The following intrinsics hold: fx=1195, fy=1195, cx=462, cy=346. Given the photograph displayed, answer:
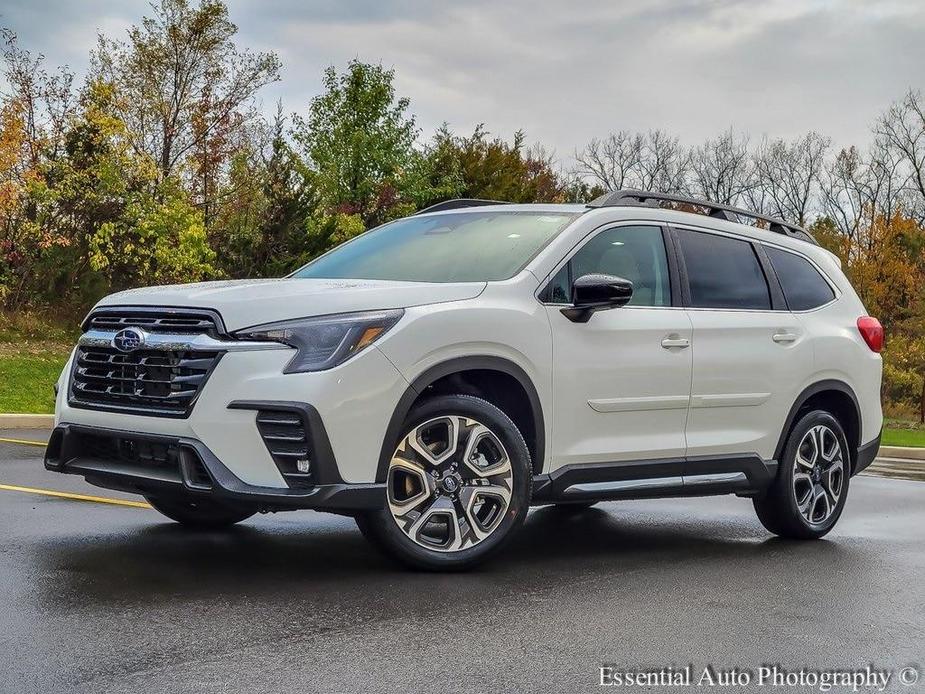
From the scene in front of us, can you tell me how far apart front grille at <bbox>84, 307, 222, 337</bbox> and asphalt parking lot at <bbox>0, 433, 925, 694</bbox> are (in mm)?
1136

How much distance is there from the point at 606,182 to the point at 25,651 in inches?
2626

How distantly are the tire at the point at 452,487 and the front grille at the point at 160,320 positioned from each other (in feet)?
3.35

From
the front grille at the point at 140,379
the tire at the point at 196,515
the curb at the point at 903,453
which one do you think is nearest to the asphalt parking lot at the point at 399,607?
the tire at the point at 196,515

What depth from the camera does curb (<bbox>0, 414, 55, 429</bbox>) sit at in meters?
15.7

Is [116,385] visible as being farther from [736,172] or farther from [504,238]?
[736,172]

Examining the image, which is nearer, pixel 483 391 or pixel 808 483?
pixel 483 391

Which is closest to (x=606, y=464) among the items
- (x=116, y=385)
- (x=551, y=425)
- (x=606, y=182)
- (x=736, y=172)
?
(x=551, y=425)

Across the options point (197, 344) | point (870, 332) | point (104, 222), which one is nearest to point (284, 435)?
point (197, 344)

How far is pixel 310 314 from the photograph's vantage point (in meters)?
5.44

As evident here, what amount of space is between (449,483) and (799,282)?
345cm

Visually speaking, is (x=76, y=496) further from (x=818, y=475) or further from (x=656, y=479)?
(x=818, y=475)

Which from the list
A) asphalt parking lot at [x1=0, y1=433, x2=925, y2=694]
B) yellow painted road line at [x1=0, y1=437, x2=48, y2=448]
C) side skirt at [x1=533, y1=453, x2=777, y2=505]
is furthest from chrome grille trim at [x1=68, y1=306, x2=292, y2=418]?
yellow painted road line at [x1=0, y1=437, x2=48, y2=448]

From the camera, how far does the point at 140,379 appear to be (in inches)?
217

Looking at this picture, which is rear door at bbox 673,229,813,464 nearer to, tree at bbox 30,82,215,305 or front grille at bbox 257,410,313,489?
front grille at bbox 257,410,313,489
